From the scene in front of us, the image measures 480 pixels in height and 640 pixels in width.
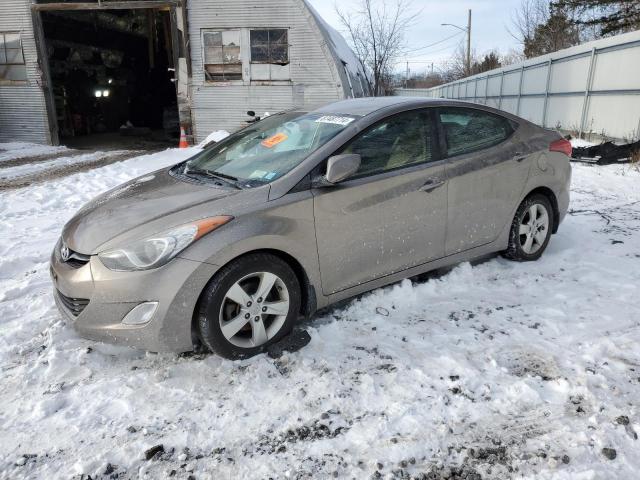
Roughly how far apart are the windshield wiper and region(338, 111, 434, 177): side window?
755mm

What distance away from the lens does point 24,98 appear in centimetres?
1602

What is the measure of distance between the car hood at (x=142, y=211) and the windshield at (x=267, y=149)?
0.26 metres

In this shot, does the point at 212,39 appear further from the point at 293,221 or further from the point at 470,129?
the point at 293,221

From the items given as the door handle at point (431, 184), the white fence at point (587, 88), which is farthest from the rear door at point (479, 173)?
the white fence at point (587, 88)

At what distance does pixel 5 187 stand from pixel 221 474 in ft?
28.8

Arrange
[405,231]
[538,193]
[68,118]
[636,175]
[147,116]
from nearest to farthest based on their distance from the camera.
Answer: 1. [405,231]
2. [538,193]
3. [636,175]
4. [68,118]
5. [147,116]

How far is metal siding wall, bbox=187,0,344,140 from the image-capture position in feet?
48.1

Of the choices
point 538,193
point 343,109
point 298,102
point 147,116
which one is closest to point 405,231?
point 343,109

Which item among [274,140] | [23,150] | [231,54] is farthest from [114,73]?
[274,140]

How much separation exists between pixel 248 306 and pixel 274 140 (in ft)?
4.63

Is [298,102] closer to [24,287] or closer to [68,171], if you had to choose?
[68,171]

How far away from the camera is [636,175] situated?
855 centimetres

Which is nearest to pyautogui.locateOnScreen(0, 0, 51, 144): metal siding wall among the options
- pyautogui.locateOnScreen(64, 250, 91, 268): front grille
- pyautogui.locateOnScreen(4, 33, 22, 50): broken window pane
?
pyautogui.locateOnScreen(4, 33, 22, 50): broken window pane

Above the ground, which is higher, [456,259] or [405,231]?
[405,231]
